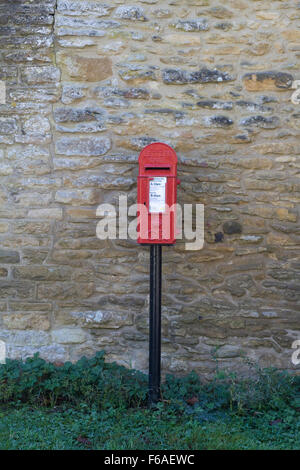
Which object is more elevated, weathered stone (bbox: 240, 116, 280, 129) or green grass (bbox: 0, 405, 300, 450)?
weathered stone (bbox: 240, 116, 280, 129)

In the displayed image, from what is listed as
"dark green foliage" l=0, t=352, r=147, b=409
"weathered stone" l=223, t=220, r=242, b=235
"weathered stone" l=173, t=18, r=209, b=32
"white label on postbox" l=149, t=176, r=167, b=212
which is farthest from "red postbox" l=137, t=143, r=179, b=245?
"weathered stone" l=173, t=18, r=209, b=32

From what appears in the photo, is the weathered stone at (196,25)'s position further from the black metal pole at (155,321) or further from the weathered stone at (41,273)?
the weathered stone at (41,273)

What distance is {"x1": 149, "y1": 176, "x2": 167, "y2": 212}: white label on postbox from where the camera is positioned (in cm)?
355

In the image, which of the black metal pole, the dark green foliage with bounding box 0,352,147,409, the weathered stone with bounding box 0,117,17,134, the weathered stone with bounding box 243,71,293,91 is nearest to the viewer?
the black metal pole

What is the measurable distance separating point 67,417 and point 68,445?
437mm

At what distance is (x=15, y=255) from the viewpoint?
438 cm

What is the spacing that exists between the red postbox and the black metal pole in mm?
181

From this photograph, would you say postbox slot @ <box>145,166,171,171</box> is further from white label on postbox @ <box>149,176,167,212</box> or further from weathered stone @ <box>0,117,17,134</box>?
weathered stone @ <box>0,117,17,134</box>

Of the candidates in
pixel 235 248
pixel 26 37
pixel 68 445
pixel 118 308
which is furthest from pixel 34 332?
pixel 26 37

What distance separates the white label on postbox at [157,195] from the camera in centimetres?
355

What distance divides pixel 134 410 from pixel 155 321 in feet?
2.23

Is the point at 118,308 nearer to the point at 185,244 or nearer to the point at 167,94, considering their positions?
the point at 185,244

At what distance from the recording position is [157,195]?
356cm

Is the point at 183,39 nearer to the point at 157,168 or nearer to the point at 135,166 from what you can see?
the point at 135,166
